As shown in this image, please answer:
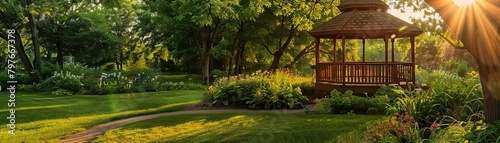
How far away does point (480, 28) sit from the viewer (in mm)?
4168

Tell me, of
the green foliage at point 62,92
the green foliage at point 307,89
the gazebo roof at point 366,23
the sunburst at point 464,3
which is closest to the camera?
the sunburst at point 464,3

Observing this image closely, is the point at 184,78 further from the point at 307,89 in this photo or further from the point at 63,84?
the point at 307,89

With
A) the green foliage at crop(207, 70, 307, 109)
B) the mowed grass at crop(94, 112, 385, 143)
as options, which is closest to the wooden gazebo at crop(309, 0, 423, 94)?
the green foliage at crop(207, 70, 307, 109)

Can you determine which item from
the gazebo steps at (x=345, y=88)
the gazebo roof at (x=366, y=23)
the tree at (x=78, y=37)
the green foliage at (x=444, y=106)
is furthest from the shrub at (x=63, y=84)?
the green foliage at (x=444, y=106)

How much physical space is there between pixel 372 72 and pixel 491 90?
31.5 ft

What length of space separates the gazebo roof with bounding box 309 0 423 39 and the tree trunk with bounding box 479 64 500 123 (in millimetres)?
8916

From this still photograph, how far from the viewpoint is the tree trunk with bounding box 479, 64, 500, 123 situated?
4.45m

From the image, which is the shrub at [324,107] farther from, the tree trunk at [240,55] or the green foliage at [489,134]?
the tree trunk at [240,55]

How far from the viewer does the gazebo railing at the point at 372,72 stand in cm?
1382

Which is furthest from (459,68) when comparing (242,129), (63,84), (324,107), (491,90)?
(491,90)

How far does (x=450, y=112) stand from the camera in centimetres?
626

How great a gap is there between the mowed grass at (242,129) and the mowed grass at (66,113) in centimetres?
119

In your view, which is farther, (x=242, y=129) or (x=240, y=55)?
(x=240, y=55)

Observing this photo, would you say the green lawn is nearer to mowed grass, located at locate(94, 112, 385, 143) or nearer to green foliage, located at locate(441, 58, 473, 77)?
green foliage, located at locate(441, 58, 473, 77)
